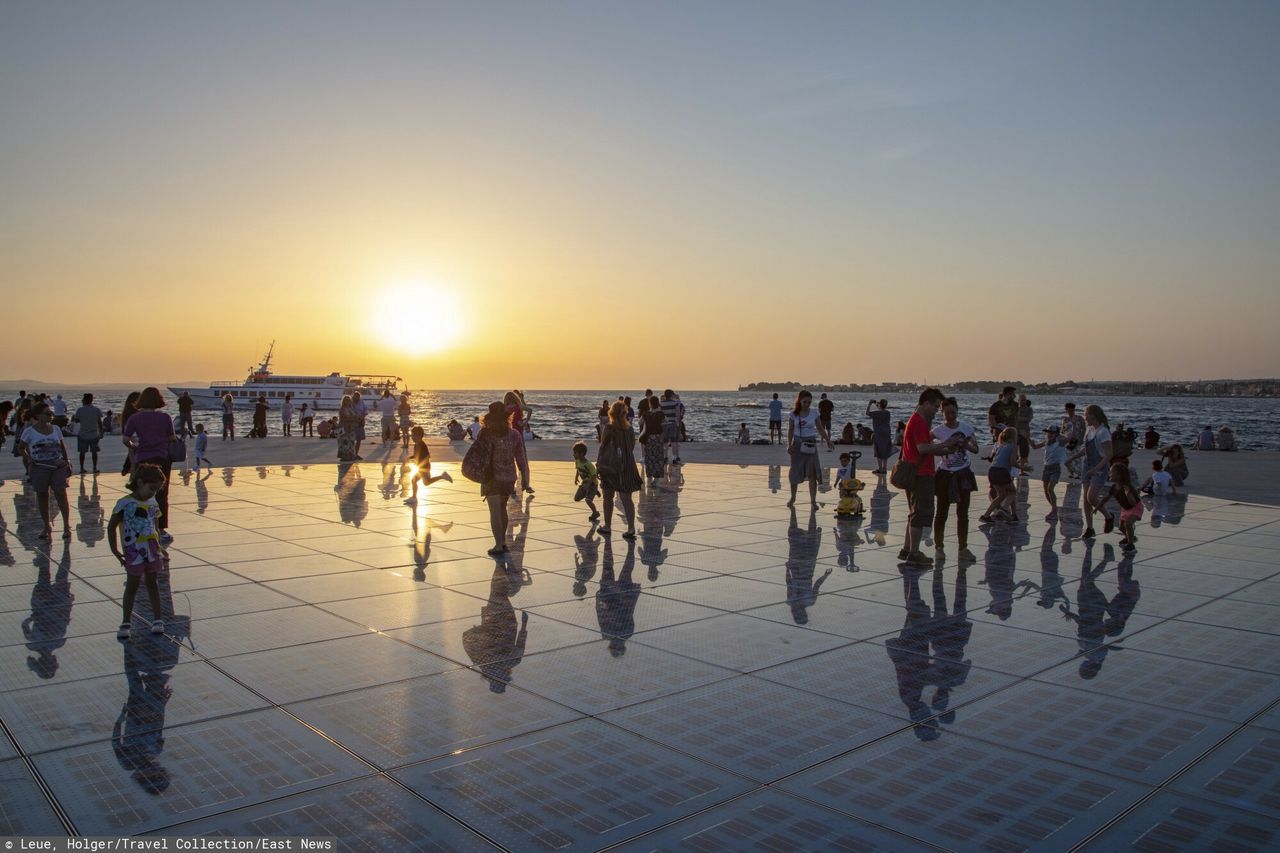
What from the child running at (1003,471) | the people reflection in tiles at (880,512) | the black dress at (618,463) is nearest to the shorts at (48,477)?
the black dress at (618,463)

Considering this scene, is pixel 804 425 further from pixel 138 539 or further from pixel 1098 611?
pixel 138 539

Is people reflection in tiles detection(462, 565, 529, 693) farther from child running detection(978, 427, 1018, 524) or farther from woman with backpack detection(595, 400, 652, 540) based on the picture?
child running detection(978, 427, 1018, 524)

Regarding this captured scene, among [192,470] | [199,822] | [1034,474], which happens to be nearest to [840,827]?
[199,822]

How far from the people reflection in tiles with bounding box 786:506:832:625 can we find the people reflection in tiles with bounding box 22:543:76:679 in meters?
5.21

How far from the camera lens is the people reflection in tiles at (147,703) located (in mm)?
4102

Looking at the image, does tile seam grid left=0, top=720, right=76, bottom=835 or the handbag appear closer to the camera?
tile seam grid left=0, top=720, right=76, bottom=835

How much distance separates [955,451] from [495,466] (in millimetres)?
4957

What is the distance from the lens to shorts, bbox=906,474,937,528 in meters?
9.22

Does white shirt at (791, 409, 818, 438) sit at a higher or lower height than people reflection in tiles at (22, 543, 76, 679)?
higher

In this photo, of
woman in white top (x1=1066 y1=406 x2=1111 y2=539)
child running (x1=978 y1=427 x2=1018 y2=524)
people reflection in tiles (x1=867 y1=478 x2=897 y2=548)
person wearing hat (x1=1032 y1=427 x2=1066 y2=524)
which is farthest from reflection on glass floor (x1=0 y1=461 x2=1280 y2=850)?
person wearing hat (x1=1032 y1=427 x2=1066 y2=524)

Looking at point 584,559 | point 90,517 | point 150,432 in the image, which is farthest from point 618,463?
point 90,517

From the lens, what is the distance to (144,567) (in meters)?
6.38

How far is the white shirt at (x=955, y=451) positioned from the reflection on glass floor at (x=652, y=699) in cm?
102

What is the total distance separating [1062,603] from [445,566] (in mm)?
5785
